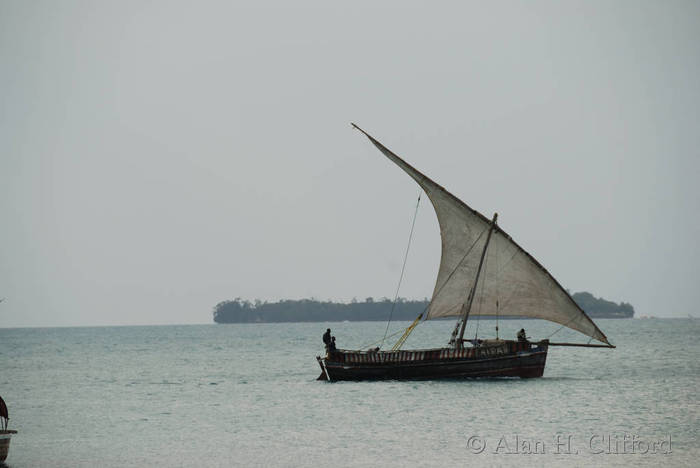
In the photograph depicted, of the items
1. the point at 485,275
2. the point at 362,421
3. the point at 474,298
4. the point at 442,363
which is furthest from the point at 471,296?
the point at 362,421

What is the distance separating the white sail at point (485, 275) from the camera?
140 feet

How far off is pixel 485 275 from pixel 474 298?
1226mm

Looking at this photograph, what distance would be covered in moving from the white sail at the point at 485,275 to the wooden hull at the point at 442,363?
1806 mm

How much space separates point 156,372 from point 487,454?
138 ft

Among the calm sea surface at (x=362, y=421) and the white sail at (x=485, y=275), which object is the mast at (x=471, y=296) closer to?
the white sail at (x=485, y=275)

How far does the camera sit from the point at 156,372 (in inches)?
2525

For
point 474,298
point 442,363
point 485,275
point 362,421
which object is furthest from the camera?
point 474,298

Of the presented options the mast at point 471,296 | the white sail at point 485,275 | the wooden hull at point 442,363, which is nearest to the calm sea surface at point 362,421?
the wooden hull at point 442,363

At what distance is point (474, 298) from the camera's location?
4391 centimetres

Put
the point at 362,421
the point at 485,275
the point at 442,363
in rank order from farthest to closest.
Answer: the point at 485,275
the point at 442,363
the point at 362,421

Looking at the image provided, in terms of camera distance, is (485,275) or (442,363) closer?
(442,363)

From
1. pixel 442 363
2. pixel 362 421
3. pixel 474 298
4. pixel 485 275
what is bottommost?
pixel 362 421

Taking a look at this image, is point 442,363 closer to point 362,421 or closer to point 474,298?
point 474,298

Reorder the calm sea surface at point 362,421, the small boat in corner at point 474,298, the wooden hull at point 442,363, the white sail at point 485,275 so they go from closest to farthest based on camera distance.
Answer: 1. the calm sea surface at point 362,421
2. the white sail at point 485,275
3. the small boat in corner at point 474,298
4. the wooden hull at point 442,363
